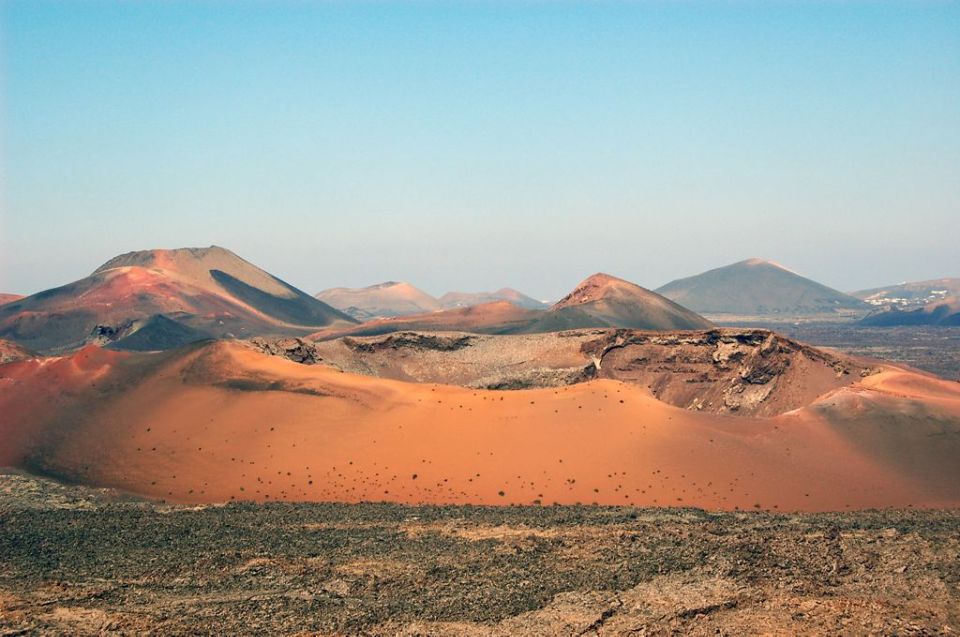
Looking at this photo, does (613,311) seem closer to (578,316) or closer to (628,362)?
(578,316)

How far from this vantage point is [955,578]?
63.9 ft

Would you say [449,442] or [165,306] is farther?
[165,306]

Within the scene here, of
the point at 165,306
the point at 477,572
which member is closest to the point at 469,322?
the point at 165,306

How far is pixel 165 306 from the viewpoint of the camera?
122 meters

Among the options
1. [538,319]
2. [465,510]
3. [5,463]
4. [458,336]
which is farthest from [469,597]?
[538,319]

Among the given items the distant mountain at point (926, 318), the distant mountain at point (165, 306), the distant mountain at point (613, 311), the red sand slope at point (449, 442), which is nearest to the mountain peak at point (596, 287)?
the distant mountain at point (613, 311)

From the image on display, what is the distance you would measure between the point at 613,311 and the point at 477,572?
8216 centimetres

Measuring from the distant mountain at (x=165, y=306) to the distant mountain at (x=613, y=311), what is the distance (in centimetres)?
3847

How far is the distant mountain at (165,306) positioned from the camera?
108m

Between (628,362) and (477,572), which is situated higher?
(628,362)

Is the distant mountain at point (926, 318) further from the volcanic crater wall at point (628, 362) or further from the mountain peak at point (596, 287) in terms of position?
the volcanic crater wall at point (628, 362)

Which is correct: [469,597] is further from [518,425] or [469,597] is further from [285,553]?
[518,425]

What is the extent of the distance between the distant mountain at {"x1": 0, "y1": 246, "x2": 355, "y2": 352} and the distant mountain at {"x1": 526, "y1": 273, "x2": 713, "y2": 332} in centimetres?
3847

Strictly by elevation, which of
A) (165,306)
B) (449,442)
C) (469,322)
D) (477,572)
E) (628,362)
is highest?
(165,306)
